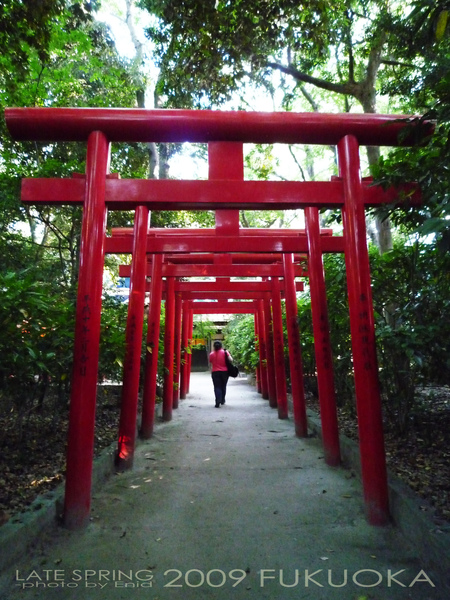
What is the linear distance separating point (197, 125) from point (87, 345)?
2.24 meters

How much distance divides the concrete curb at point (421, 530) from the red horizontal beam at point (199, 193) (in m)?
2.50

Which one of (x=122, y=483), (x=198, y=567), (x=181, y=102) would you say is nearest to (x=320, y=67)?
(x=181, y=102)

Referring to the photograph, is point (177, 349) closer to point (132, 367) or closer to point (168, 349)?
point (168, 349)

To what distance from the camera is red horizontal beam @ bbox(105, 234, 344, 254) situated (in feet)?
19.9

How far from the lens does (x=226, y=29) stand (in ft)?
19.1

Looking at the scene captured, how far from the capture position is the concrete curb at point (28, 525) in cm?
252

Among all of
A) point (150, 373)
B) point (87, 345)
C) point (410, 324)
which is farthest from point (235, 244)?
point (87, 345)

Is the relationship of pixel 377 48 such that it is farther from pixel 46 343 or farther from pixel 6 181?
pixel 46 343

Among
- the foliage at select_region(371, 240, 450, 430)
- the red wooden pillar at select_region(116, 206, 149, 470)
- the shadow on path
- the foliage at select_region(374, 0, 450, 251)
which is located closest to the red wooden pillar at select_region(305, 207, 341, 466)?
the shadow on path

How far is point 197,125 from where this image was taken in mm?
3879

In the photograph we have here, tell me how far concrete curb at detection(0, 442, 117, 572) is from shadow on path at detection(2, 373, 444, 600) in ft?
0.32

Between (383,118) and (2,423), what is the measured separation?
5.48 m

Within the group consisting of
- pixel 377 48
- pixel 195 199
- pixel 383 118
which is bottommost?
pixel 195 199

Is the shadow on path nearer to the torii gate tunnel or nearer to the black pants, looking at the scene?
the torii gate tunnel
